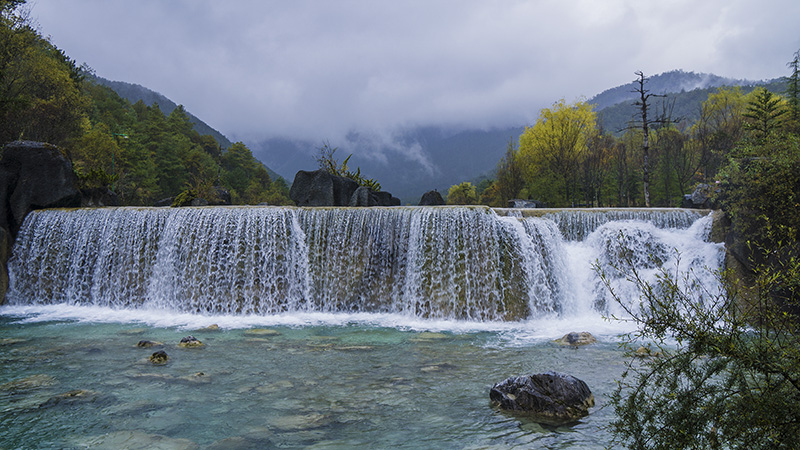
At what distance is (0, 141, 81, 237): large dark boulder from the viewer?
47.9ft

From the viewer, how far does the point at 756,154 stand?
11914mm

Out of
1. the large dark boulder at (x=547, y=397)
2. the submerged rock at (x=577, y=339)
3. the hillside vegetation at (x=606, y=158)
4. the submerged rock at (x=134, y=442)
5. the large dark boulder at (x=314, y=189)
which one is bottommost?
the submerged rock at (x=577, y=339)

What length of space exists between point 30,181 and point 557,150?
29.9 metres

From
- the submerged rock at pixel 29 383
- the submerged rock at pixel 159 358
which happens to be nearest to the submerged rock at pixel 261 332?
the submerged rock at pixel 159 358

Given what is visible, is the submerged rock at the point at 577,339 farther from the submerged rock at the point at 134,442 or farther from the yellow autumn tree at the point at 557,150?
the yellow autumn tree at the point at 557,150

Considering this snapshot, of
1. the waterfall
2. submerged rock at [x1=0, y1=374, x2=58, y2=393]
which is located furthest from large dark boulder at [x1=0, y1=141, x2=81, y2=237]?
submerged rock at [x1=0, y1=374, x2=58, y2=393]

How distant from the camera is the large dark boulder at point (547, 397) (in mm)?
5184

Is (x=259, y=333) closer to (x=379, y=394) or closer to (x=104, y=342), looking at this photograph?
(x=104, y=342)

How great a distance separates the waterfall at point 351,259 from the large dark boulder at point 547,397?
5882 millimetres

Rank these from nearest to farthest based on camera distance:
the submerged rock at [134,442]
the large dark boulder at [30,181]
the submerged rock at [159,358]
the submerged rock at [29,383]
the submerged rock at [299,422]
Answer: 1. the submerged rock at [134,442]
2. the submerged rock at [299,422]
3. the submerged rock at [29,383]
4. the submerged rock at [159,358]
5. the large dark boulder at [30,181]

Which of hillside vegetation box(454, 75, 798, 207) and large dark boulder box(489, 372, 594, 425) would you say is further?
hillside vegetation box(454, 75, 798, 207)

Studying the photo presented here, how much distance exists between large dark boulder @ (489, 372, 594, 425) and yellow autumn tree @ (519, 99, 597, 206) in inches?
1088

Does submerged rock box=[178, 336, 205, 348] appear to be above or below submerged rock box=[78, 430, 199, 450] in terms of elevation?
below

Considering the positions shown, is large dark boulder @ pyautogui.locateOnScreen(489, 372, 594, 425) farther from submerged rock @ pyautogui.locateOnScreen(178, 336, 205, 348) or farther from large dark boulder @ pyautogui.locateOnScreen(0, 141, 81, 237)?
large dark boulder @ pyautogui.locateOnScreen(0, 141, 81, 237)
